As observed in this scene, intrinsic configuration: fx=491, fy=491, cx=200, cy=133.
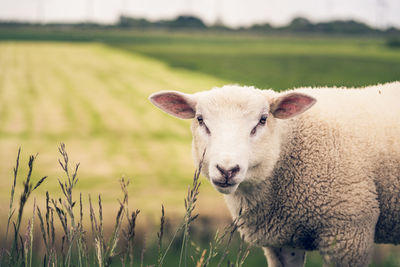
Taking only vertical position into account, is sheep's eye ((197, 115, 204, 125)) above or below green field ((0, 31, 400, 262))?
above

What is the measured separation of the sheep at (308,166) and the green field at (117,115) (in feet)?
1.73

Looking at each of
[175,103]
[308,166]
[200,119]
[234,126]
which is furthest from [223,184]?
[308,166]

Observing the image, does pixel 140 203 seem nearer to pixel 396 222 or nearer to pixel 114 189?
pixel 114 189

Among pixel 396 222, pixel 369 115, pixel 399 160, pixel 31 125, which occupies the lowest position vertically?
pixel 31 125

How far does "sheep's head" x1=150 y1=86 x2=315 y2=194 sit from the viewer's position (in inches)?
123

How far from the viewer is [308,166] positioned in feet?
12.9

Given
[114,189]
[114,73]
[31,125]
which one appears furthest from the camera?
[114,73]

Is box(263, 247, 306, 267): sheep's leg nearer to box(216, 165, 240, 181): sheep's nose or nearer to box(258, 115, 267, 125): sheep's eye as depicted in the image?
box(258, 115, 267, 125): sheep's eye

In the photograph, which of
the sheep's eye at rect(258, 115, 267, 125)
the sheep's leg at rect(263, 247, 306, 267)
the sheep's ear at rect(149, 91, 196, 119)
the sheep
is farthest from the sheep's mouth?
the sheep's leg at rect(263, 247, 306, 267)

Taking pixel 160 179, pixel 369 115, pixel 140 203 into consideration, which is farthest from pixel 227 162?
pixel 160 179

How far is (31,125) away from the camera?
89.8 feet

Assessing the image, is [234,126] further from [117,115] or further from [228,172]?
[117,115]

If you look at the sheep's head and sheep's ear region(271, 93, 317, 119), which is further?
sheep's ear region(271, 93, 317, 119)

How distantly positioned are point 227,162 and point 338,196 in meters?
1.17
